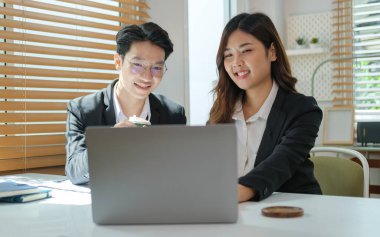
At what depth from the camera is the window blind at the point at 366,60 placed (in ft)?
13.9

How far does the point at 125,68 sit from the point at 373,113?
297 centimetres

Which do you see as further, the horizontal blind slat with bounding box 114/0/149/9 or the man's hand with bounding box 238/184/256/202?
the horizontal blind slat with bounding box 114/0/149/9

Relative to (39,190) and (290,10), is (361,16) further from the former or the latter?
(39,190)

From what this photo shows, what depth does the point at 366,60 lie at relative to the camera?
4285mm

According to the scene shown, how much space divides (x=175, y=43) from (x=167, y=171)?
7.18 ft

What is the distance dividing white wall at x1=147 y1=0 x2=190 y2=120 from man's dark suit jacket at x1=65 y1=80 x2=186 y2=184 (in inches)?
36.1

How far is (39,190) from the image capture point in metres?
1.39

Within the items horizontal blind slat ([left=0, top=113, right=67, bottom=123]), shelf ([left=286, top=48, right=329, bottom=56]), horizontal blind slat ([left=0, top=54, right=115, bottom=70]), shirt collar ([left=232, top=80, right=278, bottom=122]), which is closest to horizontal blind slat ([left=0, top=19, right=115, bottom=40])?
horizontal blind slat ([left=0, top=54, right=115, bottom=70])

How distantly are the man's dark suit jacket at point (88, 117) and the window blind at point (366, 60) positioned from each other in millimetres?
2665

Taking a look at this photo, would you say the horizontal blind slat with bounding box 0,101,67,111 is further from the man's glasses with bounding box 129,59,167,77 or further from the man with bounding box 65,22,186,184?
the man's glasses with bounding box 129,59,167,77

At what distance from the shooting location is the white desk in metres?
0.93

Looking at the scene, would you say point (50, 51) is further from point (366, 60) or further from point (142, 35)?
point (366, 60)

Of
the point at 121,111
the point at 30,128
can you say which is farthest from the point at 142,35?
the point at 30,128

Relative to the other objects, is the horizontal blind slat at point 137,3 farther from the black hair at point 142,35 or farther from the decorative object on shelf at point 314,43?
the decorative object on shelf at point 314,43
